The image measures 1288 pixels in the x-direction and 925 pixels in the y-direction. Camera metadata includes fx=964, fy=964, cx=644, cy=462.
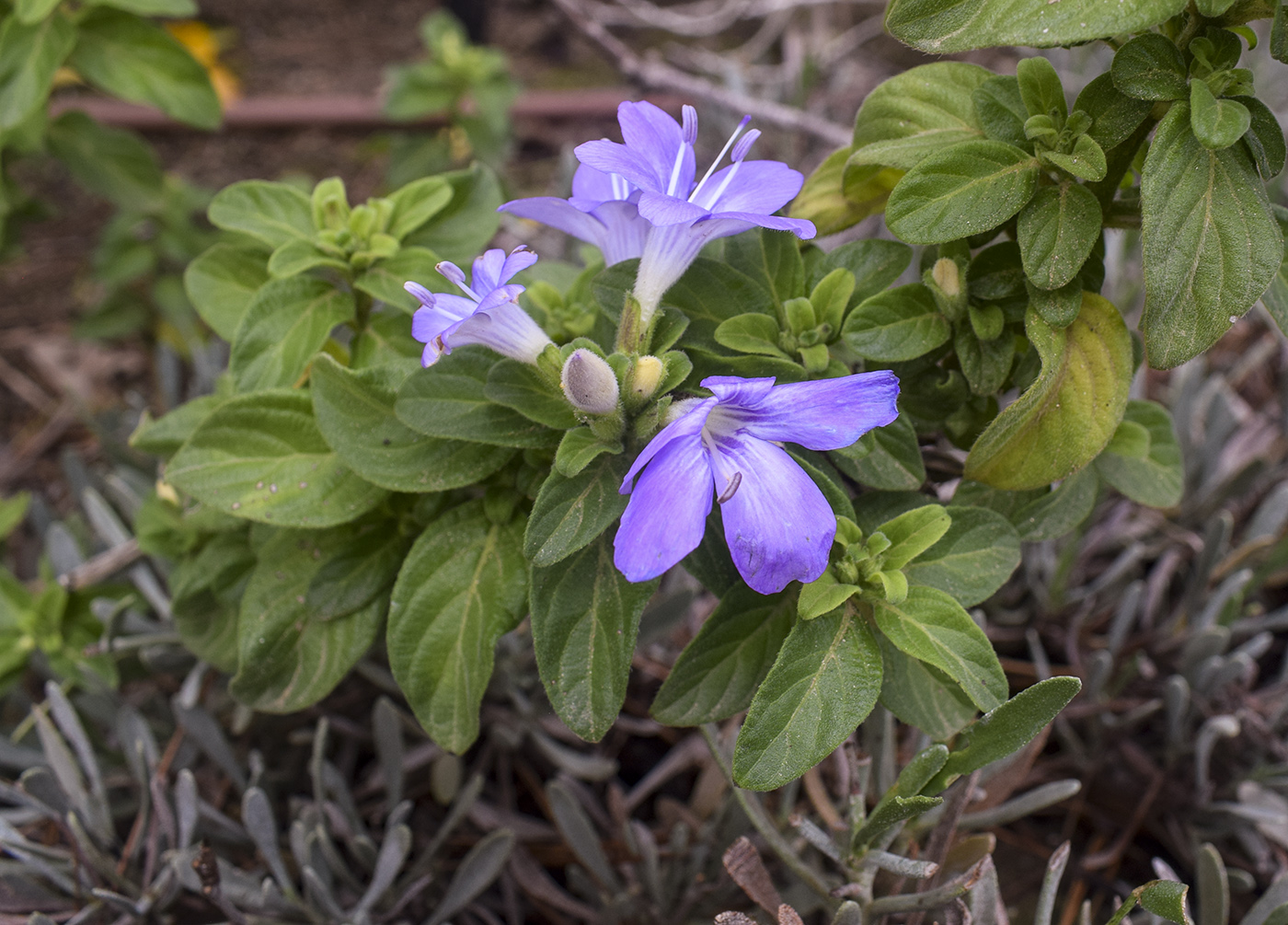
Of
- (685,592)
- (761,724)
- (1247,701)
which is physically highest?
(761,724)

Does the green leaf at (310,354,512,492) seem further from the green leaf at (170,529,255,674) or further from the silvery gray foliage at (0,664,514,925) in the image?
the silvery gray foliage at (0,664,514,925)

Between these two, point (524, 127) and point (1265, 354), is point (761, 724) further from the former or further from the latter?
point (524, 127)

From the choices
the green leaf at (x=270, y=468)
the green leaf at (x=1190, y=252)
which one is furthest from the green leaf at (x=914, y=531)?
the green leaf at (x=270, y=468)

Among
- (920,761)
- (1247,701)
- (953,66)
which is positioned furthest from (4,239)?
(1247,701)

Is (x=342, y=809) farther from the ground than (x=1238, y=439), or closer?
farther from the ground

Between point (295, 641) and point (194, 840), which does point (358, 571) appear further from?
point (194, 840)
